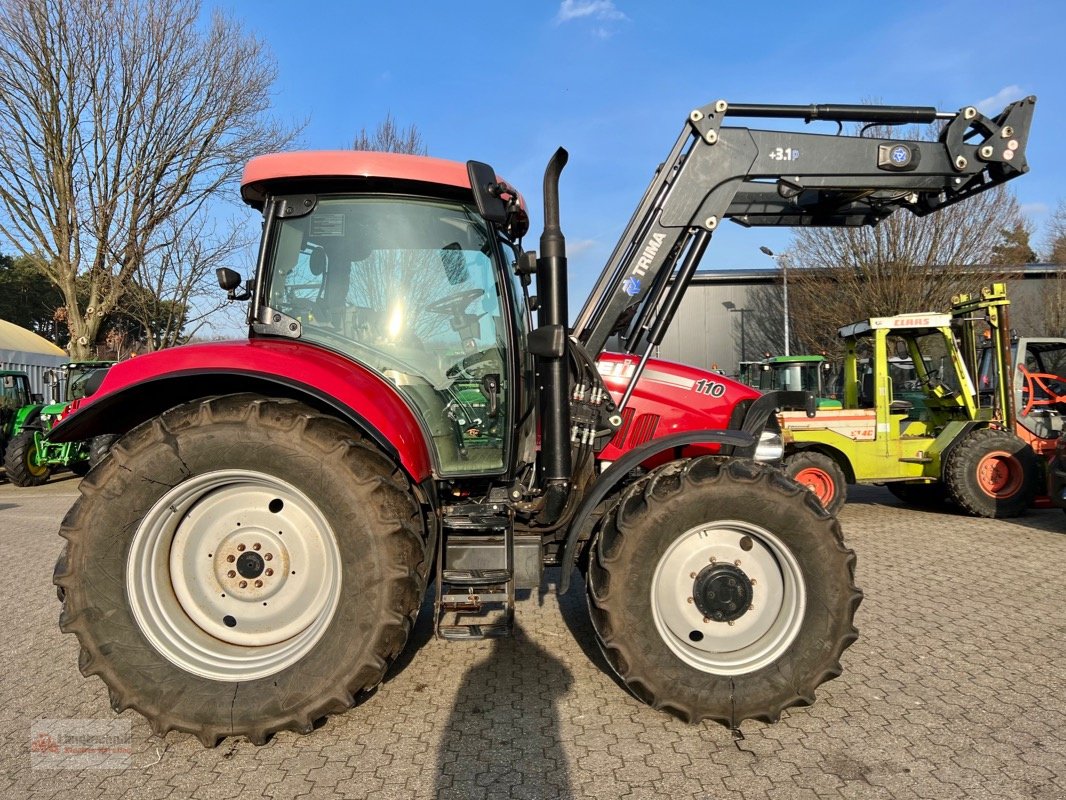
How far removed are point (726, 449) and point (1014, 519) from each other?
235 inches

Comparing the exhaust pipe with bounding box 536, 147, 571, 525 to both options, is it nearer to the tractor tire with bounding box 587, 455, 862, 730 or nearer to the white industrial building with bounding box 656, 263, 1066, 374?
the tractor tire with bounding box 587, 455, 862, 730

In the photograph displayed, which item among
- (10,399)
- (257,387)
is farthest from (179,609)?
(10,399)

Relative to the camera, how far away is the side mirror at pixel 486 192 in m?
2.62

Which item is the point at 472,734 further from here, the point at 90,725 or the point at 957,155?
the point at 957,155

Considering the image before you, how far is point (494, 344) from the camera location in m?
3.16

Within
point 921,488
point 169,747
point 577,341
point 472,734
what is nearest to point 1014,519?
point 921,488

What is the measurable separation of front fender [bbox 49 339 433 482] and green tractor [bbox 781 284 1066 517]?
5796 mm

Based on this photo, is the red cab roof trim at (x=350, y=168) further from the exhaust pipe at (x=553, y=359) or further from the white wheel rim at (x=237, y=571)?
the white wheel rim at (x=237, y=571)

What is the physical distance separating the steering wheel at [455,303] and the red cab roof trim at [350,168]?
19.2 inches

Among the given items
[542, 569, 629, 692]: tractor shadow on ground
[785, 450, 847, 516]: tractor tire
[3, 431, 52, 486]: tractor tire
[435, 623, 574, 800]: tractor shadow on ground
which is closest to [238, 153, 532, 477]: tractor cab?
[542, 569, 629, 692]: tractor shadow on ground

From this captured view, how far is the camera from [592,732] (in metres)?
2.66

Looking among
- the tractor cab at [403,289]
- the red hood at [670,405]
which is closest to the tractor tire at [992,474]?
the red hood at [670,405]

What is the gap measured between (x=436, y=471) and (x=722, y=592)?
135 centimetres

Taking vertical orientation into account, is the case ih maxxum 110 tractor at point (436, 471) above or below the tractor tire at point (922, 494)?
above
